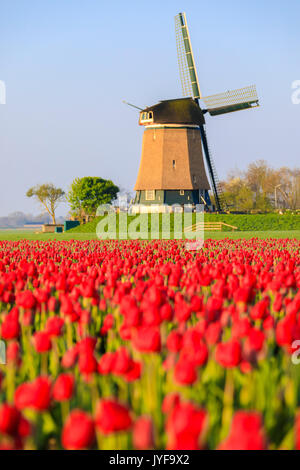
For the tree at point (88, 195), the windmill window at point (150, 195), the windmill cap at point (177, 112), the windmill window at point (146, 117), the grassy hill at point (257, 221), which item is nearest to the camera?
the grassy hill at point (257, 221)

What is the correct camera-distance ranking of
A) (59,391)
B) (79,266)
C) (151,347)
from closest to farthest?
(59,391) → (151,347) → (79,266)

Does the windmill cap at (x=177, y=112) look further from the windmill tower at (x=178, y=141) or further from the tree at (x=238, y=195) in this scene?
the tree at (x=238, y=195)

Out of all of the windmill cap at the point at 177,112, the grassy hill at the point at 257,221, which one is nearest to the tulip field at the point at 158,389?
the grassy hill at the point at 257,221

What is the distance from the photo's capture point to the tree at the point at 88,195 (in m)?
76.9

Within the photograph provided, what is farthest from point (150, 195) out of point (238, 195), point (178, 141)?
point (238, 195)

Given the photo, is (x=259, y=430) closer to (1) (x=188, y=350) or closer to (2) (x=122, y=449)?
(2) (x=122, y=449)

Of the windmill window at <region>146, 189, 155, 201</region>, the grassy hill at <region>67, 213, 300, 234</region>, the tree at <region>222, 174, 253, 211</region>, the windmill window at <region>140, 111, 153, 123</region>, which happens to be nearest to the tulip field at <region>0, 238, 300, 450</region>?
the grassy hill at <region>67, 213, 300, 234</region>

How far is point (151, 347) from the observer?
2.10 meters

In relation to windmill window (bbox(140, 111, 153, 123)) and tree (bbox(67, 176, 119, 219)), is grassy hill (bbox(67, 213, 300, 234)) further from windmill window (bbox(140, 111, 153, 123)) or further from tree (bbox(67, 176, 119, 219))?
tree (bbox(67, 176, 119, 219))

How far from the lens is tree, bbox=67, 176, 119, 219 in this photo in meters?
76.9

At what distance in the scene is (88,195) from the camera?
77438mm

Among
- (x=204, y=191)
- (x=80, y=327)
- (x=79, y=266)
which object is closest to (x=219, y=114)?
(x=204, y=191)

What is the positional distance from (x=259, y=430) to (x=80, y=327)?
2.02 metres

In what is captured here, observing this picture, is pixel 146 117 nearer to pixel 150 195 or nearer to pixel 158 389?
pixel 150 195
